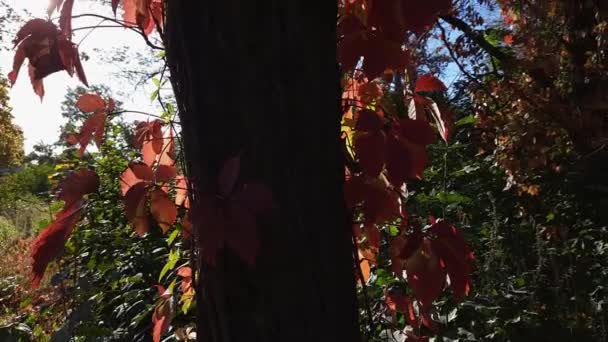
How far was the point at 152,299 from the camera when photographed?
231 cm

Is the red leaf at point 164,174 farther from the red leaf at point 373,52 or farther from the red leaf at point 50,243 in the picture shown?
the red leaf at point 373,52

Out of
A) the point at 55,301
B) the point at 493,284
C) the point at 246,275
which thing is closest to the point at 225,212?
the point at 246,275

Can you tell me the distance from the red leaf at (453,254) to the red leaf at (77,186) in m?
0.59

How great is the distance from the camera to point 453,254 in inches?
37.5

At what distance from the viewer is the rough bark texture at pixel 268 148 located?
2.32ft

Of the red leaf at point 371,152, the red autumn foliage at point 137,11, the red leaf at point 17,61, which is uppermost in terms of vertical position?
the red autumn foliage at point 137,11

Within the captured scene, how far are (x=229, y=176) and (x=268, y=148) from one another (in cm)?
9

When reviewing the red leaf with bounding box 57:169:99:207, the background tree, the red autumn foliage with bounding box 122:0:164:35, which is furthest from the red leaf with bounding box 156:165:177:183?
the background tree

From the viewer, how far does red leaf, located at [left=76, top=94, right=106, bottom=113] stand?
1079mm

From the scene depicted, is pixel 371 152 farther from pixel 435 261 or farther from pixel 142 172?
pixel 142 172

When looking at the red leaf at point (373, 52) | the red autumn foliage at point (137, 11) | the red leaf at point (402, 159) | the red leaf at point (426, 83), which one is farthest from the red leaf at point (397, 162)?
the red autumn foliage at point (137, 11)

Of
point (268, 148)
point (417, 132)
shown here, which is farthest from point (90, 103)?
point (417, 132)

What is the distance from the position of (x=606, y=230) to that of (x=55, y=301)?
2819 mm

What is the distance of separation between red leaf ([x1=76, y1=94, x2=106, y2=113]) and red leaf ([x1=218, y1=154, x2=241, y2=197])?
1.77ft
